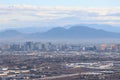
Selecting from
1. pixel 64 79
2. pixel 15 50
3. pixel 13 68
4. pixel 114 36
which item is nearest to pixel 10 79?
pixel 64 79

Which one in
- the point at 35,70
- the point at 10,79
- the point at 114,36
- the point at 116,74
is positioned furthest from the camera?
the point at 114,36

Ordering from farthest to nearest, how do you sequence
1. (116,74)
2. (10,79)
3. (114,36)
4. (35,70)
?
(114,36), (35,70), (116,74), (10,79)

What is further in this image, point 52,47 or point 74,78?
point 52,47

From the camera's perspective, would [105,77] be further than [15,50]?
No

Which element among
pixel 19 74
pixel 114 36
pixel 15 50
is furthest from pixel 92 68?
pixel 114 36

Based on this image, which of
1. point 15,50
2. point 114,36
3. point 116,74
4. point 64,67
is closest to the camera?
point 116,74

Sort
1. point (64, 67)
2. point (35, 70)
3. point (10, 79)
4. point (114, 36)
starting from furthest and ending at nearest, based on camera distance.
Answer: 1. point (114, 36)
2. point (64, 67)
3. point (35, 70)
4. point (10, 79)

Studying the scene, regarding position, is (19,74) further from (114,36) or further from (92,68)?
(114,36)

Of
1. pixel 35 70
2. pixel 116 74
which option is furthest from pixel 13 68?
pixel 116 74

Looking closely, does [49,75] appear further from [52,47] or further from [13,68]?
[52,47]
